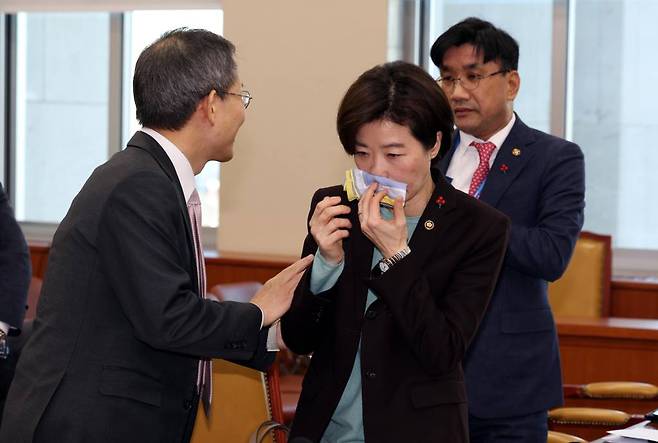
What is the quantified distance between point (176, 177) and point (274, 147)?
3.46m

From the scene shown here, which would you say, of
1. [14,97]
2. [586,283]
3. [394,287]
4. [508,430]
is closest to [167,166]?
[394,287]

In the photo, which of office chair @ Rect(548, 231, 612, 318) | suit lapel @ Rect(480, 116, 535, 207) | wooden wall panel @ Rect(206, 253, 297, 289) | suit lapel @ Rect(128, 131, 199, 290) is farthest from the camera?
Result: wooden wall panel @ Rect(206, 253, 297, 289)

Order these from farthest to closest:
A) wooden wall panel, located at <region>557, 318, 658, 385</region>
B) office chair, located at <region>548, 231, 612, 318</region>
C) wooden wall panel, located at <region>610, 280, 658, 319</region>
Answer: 1. wooden wall panel, located at <region>610, 280, 658, 319</region>
2. office chair, located at <region>548, 231, 612, 318</region>
3. wooden wall panel, located at <region>557, 318, 658, 385</region>

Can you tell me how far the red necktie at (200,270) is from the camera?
7.67 ft

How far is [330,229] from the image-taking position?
7.11 ft

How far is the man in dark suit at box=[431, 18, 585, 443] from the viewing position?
9.16ft

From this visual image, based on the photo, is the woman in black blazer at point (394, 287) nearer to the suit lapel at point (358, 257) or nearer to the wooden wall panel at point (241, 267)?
the suit lapel at point (358, 257)

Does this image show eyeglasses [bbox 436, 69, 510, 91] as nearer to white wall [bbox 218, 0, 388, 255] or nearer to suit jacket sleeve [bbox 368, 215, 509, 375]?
suit jacket sleeve [bbox 368, 215, 509, 375]

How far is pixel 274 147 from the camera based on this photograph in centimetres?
575

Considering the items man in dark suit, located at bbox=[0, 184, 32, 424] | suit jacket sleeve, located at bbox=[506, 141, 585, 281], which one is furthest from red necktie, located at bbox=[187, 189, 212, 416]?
man in dark suit, located at bbox=[0, 184, 32, 424]

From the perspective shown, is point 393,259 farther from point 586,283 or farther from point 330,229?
point 586,283

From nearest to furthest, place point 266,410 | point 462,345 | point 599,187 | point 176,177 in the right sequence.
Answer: point 462,345 < point 176,177 < point 266,410 < point 599,187

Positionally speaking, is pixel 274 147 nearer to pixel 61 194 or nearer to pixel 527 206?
pixel 61 194

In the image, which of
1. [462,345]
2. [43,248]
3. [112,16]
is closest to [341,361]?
[462,345]
